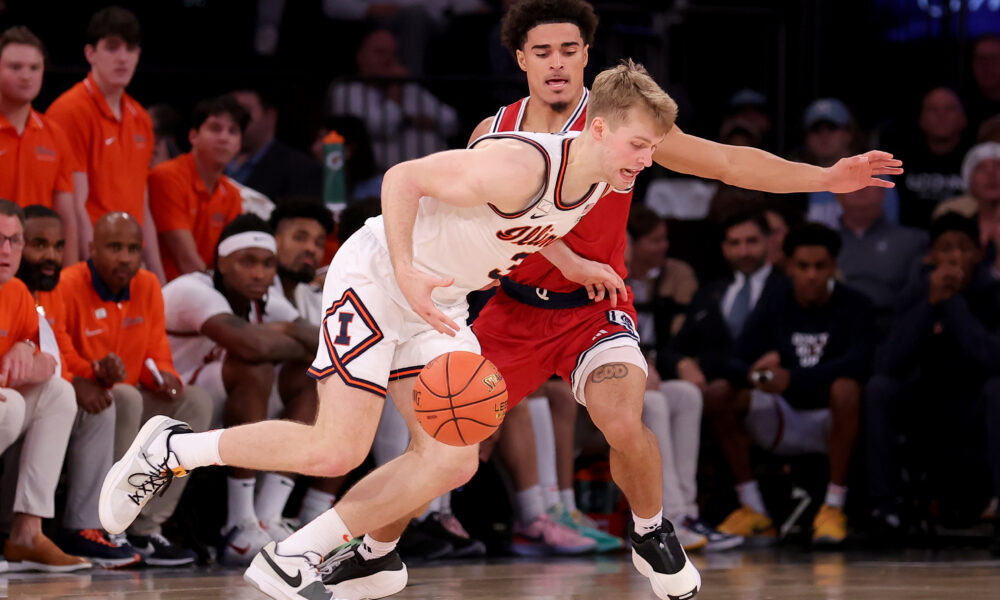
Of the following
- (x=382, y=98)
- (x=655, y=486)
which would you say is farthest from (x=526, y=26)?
(x=382, y=98)

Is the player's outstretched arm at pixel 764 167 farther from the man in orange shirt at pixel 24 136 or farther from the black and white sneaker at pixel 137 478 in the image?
the man in orange shirt at pixel 24 136

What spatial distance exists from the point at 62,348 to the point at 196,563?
1142 mm

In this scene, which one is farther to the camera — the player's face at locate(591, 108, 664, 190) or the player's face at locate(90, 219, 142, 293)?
the player's face at locate(90, 219, 142, 293)

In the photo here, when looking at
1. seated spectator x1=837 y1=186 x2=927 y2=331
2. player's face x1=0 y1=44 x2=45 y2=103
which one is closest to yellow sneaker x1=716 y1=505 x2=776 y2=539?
seated spectator x1=837 y1=186 x2=927 y2=331

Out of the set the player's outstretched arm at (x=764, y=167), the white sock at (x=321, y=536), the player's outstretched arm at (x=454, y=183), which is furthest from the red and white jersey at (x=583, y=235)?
the white sock at (x=321, y=536)

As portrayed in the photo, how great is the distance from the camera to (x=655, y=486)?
454 centimetres

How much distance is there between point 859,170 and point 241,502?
3.19 m

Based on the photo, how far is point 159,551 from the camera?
5.78 meters

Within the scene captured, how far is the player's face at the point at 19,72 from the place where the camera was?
6273mm

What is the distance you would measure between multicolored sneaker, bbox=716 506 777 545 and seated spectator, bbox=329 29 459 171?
10.7ft

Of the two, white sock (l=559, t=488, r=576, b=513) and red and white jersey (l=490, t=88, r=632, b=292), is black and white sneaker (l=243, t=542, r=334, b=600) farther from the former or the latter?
white sock (l=559, t=488, r=576, b=513)

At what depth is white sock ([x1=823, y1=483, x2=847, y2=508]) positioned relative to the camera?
23.6 feet

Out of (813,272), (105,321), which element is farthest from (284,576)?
(813,272)

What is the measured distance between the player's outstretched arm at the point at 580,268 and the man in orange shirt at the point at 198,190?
2.98m
